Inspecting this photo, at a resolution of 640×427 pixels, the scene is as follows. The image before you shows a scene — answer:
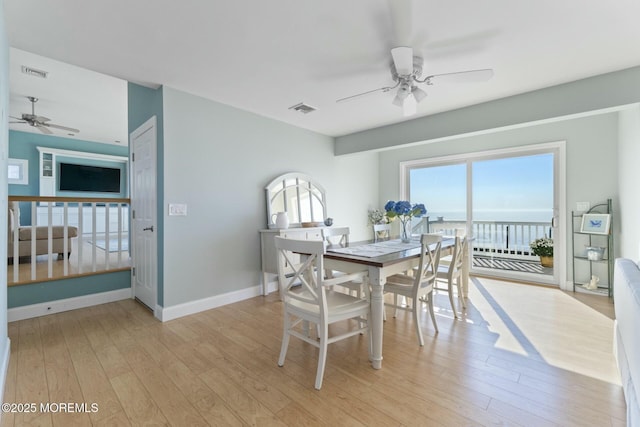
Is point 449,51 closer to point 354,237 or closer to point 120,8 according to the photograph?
point 120,8

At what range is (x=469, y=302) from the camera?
3.39 meters

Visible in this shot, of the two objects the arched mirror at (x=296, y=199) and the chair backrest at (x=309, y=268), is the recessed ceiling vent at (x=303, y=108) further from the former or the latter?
the chair backrest at (x=309, y=268)

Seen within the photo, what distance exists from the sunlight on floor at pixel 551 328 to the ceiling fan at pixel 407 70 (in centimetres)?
217

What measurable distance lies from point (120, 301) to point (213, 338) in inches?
71.1

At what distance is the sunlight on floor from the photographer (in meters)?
2.05

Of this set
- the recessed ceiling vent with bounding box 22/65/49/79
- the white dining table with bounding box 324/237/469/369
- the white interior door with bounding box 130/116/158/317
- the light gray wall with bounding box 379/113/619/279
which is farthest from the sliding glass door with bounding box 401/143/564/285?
the recessed ceiling vent with bounding box 22/65/49/79

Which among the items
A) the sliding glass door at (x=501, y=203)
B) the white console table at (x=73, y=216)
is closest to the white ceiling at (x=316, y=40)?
the sliding glass door at (x=501, y=203)

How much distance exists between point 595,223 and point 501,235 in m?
1.33

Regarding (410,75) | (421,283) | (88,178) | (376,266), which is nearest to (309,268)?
(376,266)

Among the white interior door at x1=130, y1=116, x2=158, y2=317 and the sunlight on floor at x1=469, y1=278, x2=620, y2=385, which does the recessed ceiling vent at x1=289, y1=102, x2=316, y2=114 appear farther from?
the sunlight on floor at x1=469, y1=278, x2=620, y2=385

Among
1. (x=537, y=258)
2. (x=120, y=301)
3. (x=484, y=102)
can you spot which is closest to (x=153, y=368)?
(x=120, y=301)

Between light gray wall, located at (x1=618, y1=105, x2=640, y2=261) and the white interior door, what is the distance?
473 centimetres

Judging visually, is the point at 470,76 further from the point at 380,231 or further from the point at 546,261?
the point at 546,261

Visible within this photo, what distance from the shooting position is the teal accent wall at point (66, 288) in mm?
2863
